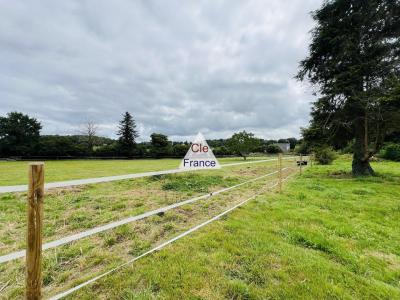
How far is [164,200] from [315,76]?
11195 millimetres

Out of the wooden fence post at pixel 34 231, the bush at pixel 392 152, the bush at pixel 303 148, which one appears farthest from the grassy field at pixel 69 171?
the bush at pixel 392 152

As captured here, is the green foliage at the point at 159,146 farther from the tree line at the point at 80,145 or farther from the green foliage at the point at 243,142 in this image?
the green foliage at the point at 243,142

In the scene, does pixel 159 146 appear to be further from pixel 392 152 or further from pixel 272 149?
pixel 392 152

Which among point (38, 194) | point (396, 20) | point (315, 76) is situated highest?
point (396, 20)

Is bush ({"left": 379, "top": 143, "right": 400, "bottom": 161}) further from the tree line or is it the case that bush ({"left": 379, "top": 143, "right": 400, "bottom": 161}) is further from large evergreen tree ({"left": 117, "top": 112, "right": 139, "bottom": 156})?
large evergreen tree ({"left": 117, "top": 112, "right": 139, "bottom": 156})

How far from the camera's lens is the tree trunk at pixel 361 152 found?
10390 mm

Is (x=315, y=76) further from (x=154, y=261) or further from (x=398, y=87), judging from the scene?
(x=154, y=261)

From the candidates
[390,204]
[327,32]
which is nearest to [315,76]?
[327,32]

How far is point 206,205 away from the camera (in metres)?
4.75

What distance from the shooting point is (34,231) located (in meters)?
1.34

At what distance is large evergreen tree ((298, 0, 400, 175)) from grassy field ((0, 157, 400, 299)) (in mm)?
6675

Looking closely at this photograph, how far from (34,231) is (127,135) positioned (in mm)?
45883

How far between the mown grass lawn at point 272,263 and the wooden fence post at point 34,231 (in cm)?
60

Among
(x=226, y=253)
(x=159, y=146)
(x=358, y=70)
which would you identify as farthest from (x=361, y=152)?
(x=159, y=146)
